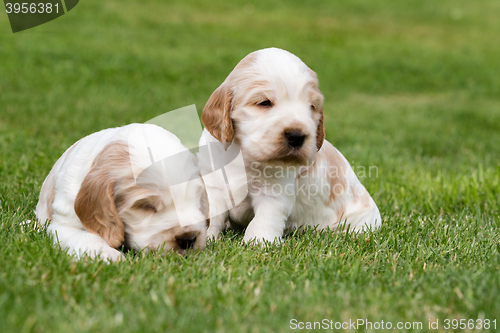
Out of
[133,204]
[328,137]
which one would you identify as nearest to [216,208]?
[133,204]

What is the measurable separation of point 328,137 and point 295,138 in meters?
5.60

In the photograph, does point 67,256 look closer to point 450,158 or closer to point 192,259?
point 192,259

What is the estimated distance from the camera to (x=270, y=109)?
11.4ft

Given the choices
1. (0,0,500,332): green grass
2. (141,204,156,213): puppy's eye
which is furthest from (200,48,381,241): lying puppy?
(141,204,156,213): puppy's eye

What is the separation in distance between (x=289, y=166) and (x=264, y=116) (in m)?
0.39

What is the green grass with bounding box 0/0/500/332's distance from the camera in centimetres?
245

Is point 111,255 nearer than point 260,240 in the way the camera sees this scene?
Yes

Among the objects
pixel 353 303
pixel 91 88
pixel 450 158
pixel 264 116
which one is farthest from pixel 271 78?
pixel 91 88

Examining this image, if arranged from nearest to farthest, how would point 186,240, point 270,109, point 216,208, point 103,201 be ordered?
point 103,201, point 186,240, point 270,109, point 216,208

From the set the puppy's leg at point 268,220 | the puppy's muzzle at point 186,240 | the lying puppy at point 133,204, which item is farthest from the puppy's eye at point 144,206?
the puppy's leg at point 268,220

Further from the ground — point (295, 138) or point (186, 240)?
point (295, 138)

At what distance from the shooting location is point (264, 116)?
345cm

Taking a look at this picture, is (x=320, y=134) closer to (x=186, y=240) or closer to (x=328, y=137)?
(x=186, y=240)

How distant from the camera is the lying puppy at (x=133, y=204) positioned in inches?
119
